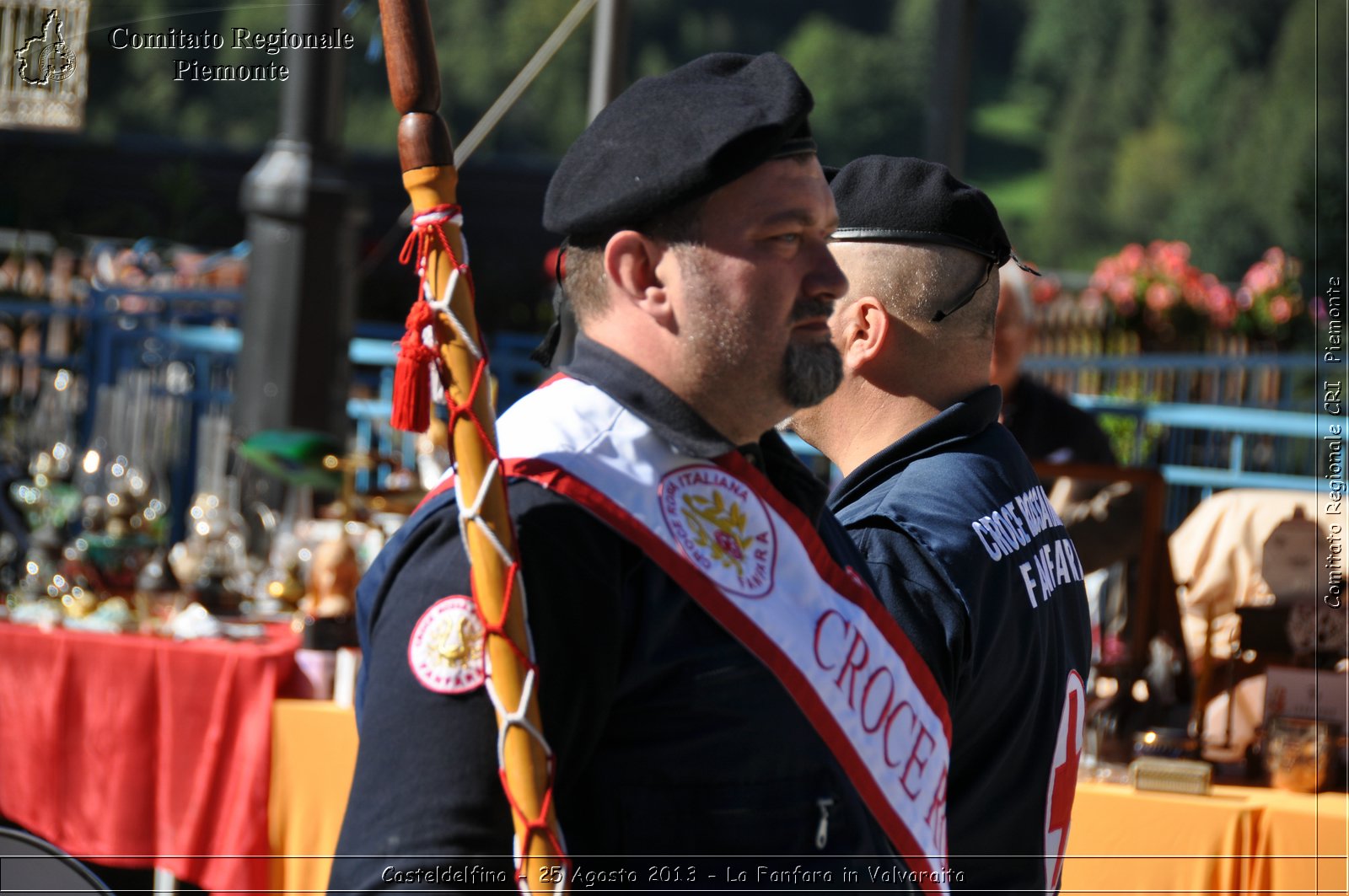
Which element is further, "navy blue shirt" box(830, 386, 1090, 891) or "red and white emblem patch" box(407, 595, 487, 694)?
"navy blue shirt" box(830, 386, 1090, 891)

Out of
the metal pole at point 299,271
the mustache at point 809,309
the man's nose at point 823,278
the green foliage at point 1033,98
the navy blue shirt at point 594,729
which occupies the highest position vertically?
the green foliage at point 1033,98

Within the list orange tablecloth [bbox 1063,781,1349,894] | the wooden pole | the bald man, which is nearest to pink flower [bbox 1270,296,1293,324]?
orange tablecloth [bbox 1063,781,1349,894]

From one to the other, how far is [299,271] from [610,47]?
1553mm

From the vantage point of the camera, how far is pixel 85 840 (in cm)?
351

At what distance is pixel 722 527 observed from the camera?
1.46 m

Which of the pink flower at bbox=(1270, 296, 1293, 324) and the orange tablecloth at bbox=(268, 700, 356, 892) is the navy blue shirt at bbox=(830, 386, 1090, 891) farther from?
the pink flower at bbox=(1270, 296, 1293, 324)

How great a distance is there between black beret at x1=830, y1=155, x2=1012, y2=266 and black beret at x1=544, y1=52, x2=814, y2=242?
678mm

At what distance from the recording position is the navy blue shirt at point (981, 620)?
6.30 feet

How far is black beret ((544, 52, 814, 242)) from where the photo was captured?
4.66 ft

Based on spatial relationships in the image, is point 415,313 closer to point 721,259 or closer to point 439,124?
point 439,124

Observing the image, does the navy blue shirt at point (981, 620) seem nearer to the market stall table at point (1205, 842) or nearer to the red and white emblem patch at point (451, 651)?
the red and white emblem patch at point (451, 651)

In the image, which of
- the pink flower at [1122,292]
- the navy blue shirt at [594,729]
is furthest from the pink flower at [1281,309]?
the navy blue shirt at [594,729]

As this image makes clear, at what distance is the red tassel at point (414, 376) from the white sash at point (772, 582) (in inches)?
3.3

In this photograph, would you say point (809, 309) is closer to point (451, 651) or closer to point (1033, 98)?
point (451, 651)
